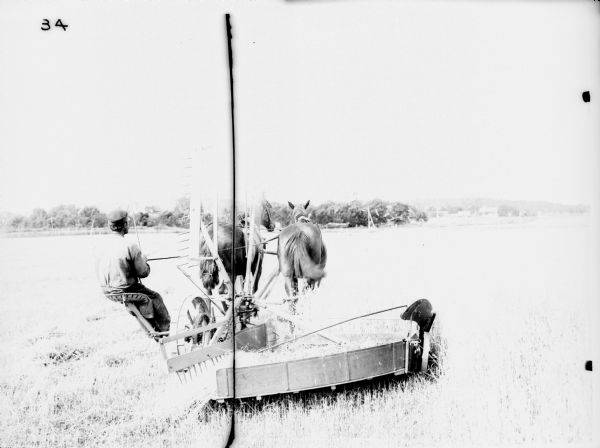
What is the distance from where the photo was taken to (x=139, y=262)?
2.64 meters

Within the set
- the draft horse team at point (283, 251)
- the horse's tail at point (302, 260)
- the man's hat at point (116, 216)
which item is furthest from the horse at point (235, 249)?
the man's hat at point (116, 216)

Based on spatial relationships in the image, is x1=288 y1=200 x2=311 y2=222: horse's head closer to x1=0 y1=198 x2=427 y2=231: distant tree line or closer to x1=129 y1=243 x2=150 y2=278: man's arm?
x1=0 y1=198 x2=427 y2=231: distant tree line

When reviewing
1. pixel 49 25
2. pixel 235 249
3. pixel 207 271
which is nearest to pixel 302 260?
pixel 235 249

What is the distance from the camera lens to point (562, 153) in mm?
2764

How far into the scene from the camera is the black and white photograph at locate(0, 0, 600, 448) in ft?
8.52

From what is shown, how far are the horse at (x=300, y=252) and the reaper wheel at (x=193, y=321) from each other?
38 cm

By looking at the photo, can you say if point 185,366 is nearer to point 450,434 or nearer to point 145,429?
point 145,429

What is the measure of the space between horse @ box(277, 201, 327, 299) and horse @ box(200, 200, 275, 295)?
95 mm

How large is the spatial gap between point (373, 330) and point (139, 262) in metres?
1.09

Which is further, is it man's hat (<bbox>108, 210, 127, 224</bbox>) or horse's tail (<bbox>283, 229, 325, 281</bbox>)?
horse's tail (<bbox>283, 229, 325, 281</bbox>)

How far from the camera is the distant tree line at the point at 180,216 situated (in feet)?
8.51

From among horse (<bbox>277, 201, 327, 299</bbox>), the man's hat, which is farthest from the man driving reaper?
horse (<bbox>277, 201, 327, 299</bbox>)

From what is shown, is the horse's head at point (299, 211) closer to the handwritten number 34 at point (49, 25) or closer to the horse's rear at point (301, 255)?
the horse's rear at point (301, 255)

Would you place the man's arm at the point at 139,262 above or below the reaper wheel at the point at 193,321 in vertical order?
above
